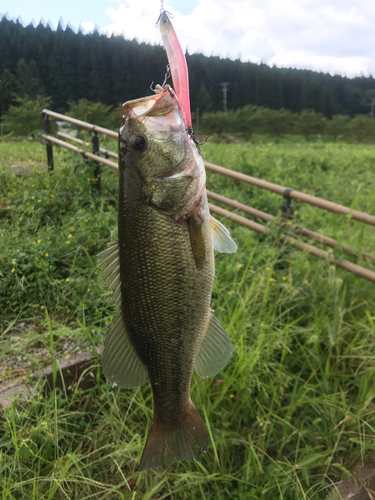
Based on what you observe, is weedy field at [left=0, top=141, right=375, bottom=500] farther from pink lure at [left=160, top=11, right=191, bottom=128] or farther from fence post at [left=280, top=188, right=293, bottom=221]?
pink lure at [left=160, top=11, right=191, bottom=128]

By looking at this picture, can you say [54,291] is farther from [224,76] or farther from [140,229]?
[224,76]

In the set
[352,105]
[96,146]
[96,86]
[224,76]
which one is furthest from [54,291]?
[352,105]

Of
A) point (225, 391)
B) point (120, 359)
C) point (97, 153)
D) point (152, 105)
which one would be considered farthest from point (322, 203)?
point (97, 153)

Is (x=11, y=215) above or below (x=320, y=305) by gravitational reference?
above

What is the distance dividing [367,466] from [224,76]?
1846 inches

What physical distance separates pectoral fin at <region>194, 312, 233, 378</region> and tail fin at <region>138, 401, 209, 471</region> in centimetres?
14

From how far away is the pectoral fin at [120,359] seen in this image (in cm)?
101

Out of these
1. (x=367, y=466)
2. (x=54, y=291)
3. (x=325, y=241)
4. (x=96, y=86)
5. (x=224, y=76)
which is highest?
(x=224, y=76)

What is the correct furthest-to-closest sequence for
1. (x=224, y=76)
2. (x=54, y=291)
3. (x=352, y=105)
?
(x=352, y=105)
(x=224, y=76)
(x=54, y=291)

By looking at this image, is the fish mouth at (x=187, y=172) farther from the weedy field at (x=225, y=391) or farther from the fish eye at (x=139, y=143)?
the weedy field at (x=225, y=391)

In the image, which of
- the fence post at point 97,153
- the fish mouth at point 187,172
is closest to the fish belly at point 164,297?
the fish mouth at point 187,172

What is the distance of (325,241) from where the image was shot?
320cm

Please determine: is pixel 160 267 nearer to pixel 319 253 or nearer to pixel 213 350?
pixel 213 350

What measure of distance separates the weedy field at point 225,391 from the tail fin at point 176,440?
0.79 meters
